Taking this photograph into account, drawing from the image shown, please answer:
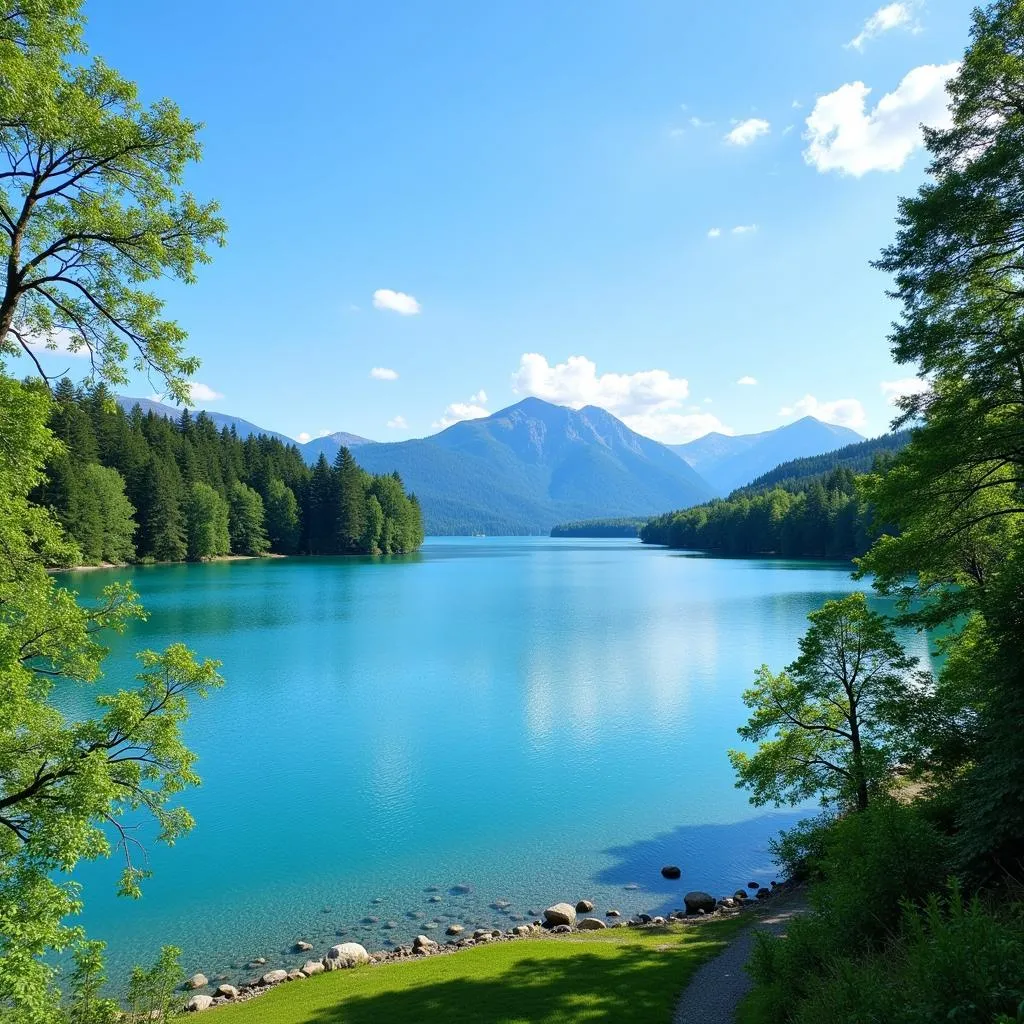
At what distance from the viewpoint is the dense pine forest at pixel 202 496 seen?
82062 millimetres

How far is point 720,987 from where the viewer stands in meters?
11.1

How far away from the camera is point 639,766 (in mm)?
25984

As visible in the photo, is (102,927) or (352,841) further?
(352,841)

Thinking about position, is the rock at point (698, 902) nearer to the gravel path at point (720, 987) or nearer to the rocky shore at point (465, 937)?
the rocky shore at point (465, 937)

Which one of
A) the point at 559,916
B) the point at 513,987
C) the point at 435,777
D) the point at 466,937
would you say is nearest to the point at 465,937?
the point at 466,937

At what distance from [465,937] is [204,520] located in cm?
9854

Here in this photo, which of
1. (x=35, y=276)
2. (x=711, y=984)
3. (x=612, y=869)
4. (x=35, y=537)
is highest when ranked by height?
(x=35, y=276)

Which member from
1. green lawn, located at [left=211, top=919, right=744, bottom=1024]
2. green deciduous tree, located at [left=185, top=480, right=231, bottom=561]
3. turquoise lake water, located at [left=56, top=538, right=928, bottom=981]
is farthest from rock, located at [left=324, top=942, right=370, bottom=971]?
green deciduous tree, located at [left=185, top=480, right=231, bottom=561]

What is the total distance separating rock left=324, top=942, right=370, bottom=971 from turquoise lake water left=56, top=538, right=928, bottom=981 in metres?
0.93

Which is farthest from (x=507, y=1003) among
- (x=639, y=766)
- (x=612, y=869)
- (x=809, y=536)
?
(x=809, y=536)

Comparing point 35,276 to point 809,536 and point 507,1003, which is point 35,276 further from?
point 809,536

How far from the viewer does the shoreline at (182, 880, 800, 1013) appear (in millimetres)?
12992

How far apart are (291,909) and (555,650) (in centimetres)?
3111

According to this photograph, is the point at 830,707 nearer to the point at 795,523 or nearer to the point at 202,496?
the point at 202,496
